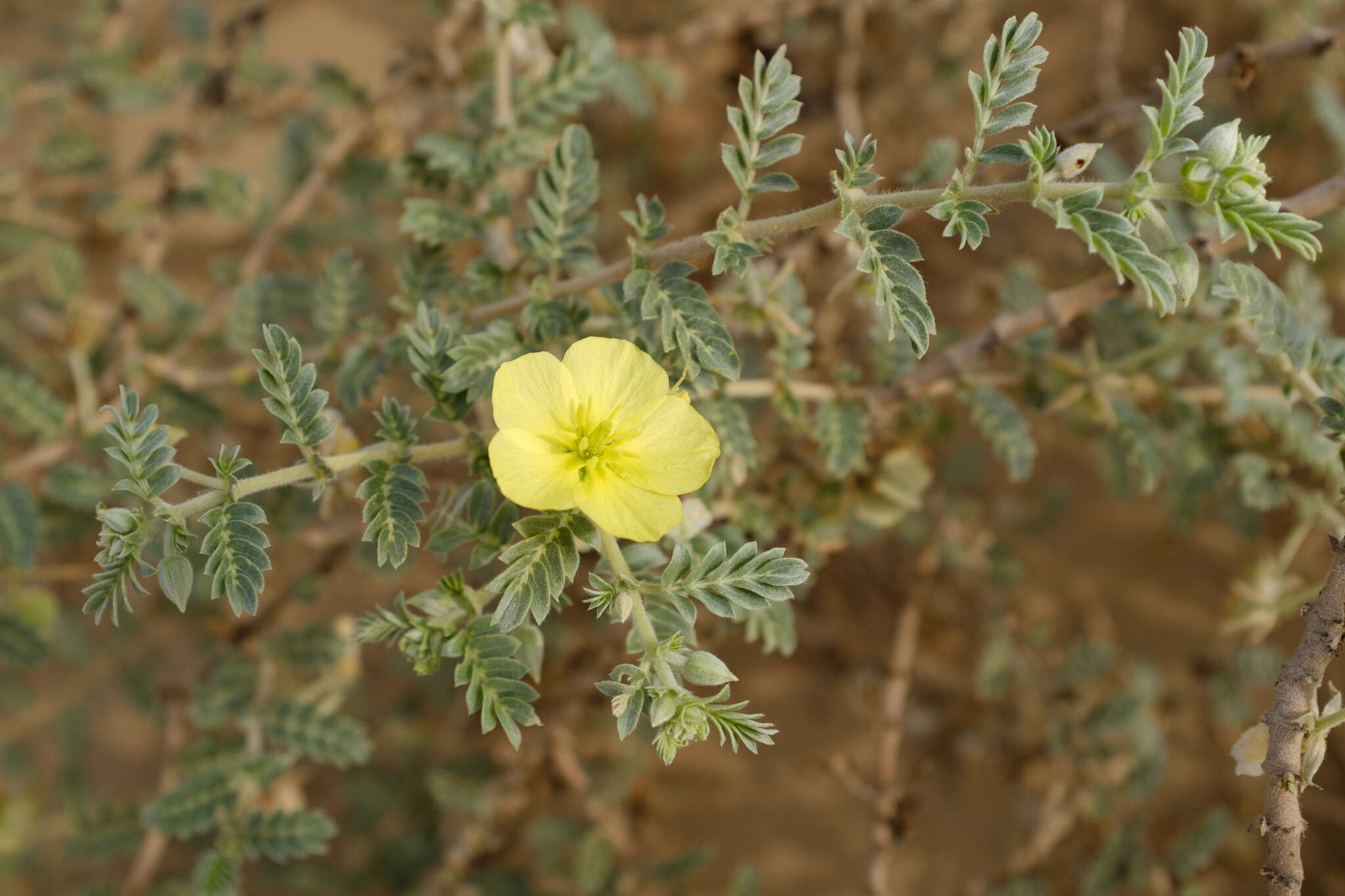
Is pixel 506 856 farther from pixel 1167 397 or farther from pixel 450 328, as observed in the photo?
pixel 1167 397

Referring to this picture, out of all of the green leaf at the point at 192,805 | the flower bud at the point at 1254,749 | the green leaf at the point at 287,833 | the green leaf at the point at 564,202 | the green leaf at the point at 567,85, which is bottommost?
the flower bud at the point at 1254,749

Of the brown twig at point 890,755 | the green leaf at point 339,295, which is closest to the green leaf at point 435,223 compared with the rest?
the green leaf at point 339,295

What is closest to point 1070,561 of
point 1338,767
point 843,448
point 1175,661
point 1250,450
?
point 1175,661

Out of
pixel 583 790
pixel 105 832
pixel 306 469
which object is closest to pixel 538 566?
pixel 306 469

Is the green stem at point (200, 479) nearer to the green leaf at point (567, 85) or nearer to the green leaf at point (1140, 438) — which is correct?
the green leaf at point (567, 85)

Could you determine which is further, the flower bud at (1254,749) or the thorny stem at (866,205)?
the flower bud at (1254,749)

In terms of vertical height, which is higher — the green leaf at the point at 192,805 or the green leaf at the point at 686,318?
the green leaf at the point at 686,318
